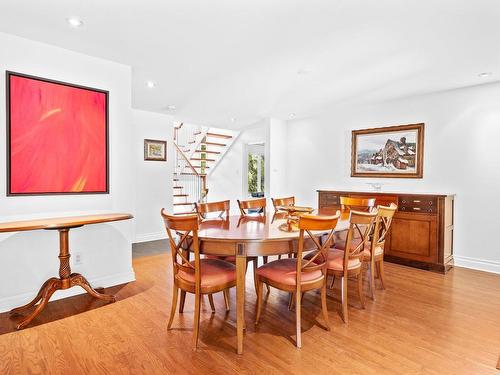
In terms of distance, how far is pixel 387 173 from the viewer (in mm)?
4766

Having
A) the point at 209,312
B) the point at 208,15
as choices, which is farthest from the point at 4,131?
the point at 209,312

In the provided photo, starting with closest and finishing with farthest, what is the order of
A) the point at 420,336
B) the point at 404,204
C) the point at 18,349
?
the point at 18,349 → the point at 420,336 → the point at 404,204

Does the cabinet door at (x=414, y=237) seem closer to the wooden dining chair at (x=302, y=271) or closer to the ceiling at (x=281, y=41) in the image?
the ceiling at (x=281, y=41)

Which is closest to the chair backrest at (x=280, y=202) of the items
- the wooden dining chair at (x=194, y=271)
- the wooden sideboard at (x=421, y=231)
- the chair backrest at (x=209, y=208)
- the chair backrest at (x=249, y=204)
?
the chair backrest at (x=249, y=204)

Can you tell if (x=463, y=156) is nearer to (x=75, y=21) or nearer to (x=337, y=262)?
(x=337, y=262)

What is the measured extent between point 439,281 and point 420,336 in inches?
60.6

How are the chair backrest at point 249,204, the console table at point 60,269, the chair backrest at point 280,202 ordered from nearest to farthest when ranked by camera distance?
1. the console table at point 60,269
2. the chair backrest at point 249,204
3. the chair backrest at point 280,202

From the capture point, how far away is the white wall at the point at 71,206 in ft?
8.89

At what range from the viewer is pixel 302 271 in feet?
7.27

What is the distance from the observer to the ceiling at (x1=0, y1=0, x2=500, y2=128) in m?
2.26

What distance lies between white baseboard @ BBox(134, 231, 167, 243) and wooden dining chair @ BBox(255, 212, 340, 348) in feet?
11.9

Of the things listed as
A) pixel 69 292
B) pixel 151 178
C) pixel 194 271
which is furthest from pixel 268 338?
pixel 151 178

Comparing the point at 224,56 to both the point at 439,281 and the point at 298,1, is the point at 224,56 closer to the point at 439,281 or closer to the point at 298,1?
the point at 298,1

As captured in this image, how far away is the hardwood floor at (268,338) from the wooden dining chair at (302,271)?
0.73ft
